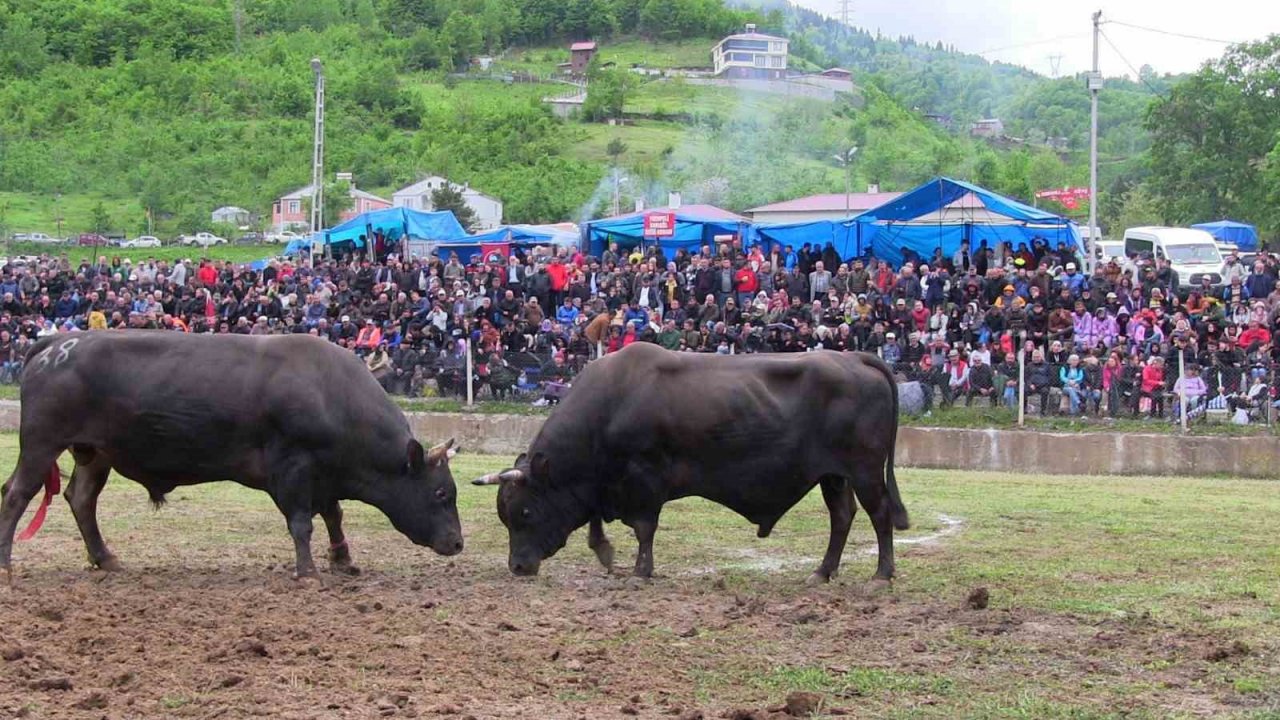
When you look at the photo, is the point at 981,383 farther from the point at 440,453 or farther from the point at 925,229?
the point at 440,453

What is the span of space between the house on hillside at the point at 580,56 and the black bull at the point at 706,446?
160 metres

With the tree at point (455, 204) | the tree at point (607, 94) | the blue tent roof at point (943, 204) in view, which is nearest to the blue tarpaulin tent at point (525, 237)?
the blue tent roof at point (943, 204)

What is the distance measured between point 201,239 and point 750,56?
89.0 m

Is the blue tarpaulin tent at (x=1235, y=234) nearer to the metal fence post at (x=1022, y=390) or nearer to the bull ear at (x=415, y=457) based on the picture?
the metal fence post at (x=1022, y=390)

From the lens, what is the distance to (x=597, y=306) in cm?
2961

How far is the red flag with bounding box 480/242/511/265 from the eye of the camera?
35094 mm

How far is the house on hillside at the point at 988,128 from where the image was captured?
486 ft

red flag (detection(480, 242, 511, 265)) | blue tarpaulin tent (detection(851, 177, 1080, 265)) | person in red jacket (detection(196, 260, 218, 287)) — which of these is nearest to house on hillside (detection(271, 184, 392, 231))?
red flag (detection(480, 242, 511, 265))

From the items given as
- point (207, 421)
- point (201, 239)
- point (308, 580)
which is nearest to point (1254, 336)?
point (308, 580)

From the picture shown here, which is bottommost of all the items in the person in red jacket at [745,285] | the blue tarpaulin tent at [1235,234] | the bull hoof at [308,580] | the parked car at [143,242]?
the bull hoof at [308,580]

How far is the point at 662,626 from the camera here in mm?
9898

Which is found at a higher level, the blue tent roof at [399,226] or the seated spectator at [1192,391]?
the blue tent roof at [399,226]

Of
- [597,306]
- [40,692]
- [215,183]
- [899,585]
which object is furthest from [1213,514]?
[215,183]

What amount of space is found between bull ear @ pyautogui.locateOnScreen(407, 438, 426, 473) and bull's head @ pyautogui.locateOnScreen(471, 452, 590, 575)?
0.45 meters
